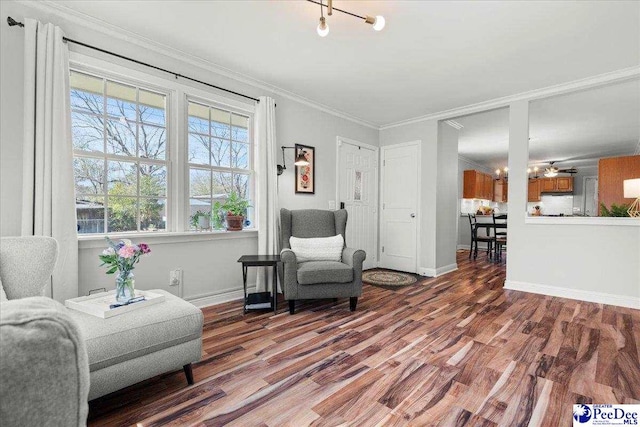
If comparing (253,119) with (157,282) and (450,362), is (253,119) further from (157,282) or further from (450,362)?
(450,362)

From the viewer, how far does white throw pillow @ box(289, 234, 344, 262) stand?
3.37 m

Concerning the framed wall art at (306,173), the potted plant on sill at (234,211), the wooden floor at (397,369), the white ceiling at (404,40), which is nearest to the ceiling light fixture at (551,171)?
the white ceiling at (404,40)

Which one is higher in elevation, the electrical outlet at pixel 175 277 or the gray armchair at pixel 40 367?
the gray armchair at pixel 40 367

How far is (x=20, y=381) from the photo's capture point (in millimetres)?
373

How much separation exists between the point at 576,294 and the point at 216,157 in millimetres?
4493

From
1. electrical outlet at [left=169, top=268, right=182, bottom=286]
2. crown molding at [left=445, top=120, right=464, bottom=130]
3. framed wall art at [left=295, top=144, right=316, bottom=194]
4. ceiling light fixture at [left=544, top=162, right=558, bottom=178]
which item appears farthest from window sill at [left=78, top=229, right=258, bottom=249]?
ceiling light fixture at [left=544, top=162, right=558, bottom=178]

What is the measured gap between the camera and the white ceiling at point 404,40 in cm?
234

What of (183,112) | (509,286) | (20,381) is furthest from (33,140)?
(509,286)

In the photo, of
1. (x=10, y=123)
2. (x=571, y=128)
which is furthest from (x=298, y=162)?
(x=571, y=128)

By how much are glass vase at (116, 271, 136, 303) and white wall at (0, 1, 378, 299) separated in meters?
0.94

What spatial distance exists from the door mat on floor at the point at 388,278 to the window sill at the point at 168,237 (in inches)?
72.8

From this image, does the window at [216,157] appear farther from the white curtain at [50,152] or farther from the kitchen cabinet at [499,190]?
the kitchen cabinet at [499,190]

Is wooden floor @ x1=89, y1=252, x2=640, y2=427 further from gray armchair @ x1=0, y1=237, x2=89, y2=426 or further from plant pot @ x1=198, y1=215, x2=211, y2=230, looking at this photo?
gray armchair @ x1=0, y1=237, x2=89, y2=426

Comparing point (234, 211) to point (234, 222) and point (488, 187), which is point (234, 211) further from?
point (488, 187)
